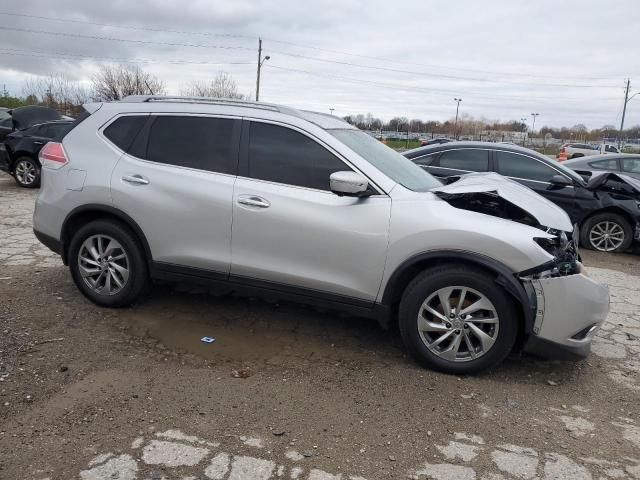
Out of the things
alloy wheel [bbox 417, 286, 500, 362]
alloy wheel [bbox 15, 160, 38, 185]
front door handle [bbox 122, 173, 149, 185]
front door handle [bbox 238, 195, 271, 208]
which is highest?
front door handle [bbox 122, 173, 149, 185]

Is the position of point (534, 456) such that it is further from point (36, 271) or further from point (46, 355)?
point (36, 271)

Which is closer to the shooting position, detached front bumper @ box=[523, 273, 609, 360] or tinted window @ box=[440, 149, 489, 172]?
detached front bumper @ box=[523, 273, 609, 360]

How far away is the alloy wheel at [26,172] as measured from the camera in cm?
1109

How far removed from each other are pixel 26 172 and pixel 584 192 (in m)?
10.9

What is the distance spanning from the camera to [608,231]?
26.3 ft

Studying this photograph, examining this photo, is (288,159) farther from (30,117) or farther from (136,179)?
(30,117)

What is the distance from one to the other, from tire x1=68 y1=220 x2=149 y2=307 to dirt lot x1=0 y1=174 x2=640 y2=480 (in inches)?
6.7

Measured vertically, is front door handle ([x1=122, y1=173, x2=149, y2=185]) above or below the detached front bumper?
above

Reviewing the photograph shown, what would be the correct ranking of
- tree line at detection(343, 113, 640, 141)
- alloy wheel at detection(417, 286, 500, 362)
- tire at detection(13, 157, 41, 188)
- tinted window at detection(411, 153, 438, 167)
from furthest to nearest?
tree line at detection(343, 113, 640, 141), tire at detection(13, 157, 41, 188), tinted window at detection(411, 153, 438, 167), alloy wheel at detection(417, 286, 500, 362)

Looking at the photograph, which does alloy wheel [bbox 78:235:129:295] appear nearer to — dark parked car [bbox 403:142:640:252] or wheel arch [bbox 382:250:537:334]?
wheel arch [bbox 382:250:537:334]

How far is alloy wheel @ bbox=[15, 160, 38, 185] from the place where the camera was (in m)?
11.1

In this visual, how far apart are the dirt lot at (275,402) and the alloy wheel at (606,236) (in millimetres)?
3798

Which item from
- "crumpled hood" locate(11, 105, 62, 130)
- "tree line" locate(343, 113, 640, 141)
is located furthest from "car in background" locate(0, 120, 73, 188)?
"tree line" locate(343, 113, 640, 141)

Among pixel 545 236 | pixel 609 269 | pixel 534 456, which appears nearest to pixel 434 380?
pixel 534 456
